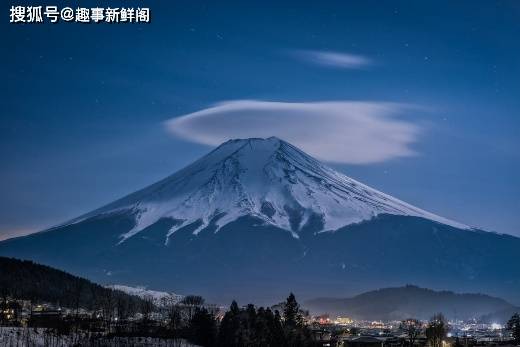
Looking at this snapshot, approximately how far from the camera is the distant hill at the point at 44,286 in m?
131

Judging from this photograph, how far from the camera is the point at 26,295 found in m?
128

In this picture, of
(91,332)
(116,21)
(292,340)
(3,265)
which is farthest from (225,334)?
(3,265)

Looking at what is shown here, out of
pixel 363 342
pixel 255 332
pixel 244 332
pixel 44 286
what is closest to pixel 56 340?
pixel 244 332

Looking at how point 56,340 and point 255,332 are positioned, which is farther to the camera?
point 255,332

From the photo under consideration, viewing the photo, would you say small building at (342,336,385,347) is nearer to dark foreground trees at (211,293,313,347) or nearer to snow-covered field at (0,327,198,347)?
dark foreground trees at (211,293,313,347)

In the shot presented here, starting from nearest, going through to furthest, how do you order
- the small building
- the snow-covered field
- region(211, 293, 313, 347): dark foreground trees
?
the snow-covered field, region(211, 293, 313, 347): dark foreground trees, the small building

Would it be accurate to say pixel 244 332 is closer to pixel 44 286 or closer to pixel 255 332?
pixel 255 332

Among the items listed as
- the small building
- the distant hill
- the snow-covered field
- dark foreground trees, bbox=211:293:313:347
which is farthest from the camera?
the distant hill

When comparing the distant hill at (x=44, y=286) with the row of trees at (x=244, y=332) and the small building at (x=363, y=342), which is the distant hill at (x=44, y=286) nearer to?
the row of trees at (x=244, y=332)

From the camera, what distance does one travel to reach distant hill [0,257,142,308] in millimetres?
130688

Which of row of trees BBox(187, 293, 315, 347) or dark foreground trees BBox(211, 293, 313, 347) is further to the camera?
row of trees BBox(187, 293, 315, 347)

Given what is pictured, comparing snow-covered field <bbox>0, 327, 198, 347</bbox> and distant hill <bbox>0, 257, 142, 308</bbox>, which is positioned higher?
distant hill <bbox>0, 257, 142, 308</bbox>

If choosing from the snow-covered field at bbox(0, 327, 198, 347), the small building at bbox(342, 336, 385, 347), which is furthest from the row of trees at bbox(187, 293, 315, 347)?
the small building at bbox(342, 336, 385, 347)

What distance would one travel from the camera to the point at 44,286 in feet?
458
